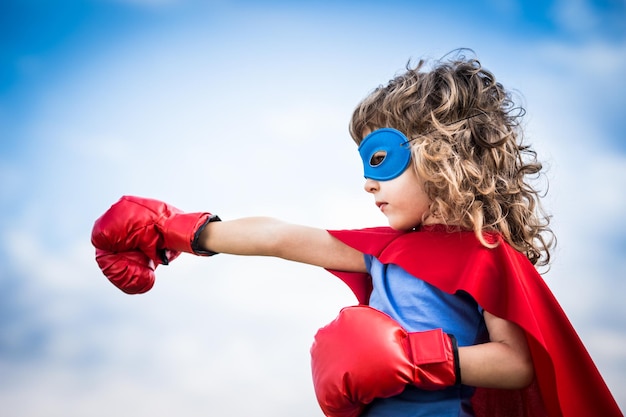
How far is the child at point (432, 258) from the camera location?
6.10 feet

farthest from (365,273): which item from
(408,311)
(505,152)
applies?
(505,152)

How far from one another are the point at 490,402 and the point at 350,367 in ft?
2.46

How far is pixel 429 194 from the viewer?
2.09 metres

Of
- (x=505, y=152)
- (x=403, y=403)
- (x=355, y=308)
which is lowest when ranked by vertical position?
(x=403, y=403)

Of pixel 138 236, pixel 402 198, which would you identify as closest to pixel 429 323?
pixel 402 198

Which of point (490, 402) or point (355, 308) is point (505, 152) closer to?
point (355, 308)

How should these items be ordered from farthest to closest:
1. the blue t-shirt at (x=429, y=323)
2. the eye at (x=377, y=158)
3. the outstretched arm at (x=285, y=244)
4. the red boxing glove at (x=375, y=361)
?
the outstretched arm at (x=285, y=244)
the eye at (x=377, y=158)
the blue t-shirt at (x=429, y=323)
the red boxing glove at (x=375, y=361)

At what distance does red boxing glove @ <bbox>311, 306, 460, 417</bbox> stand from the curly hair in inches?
16.1

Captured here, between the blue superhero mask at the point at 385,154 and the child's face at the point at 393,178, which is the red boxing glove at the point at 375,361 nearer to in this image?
the child's face at the point at 393,178

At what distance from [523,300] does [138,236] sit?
1.45 metres

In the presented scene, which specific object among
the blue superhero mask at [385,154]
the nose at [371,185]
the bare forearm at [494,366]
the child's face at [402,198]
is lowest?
the bare forearm at [494,366]

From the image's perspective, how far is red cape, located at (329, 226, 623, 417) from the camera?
1.89m

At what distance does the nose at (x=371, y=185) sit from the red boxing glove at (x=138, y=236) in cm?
68

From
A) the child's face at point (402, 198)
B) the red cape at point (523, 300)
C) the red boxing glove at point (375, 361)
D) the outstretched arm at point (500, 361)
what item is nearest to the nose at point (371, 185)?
the child's face at point (402, 198)
